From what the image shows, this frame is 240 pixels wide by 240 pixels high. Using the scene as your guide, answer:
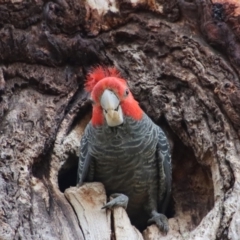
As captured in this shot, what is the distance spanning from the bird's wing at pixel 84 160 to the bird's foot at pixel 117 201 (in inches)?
9.2

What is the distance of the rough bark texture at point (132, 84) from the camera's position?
10.6 ft

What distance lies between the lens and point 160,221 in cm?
331

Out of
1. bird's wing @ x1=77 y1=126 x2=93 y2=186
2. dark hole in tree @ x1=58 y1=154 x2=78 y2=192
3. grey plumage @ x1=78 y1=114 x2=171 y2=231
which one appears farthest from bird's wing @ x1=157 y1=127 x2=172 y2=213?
dark hole in tree @ x1=58 y1=154 x2=78 y2=192

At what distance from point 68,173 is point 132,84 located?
2.51ft

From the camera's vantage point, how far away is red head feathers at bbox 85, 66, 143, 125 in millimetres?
3164

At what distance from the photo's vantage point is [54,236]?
112 inches

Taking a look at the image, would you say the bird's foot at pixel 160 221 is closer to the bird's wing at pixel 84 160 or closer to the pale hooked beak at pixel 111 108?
the bird's wing at pixel 84 160

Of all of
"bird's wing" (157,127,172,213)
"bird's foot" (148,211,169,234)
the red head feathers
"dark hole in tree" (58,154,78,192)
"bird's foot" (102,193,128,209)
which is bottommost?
"bird's foot" (148,211,169,234)

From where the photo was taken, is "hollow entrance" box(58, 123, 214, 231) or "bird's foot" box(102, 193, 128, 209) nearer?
"bird's foot" box(102, 193, 128, 209)

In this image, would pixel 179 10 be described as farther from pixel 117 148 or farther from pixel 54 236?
pixel 54 236

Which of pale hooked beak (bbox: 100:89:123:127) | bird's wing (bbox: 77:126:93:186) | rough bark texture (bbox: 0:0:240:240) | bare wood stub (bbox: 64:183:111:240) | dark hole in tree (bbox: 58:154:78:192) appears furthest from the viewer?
dark hole in tree (bbox: 58:154:78:192)

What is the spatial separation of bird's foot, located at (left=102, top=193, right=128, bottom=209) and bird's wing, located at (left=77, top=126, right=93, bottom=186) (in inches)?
9.2

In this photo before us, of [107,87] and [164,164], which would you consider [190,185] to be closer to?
[164,164]

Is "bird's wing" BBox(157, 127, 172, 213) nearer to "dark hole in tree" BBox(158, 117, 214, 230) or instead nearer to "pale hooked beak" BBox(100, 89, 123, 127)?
"dark hole in tree" BBox(158, 117, 214, 230)
